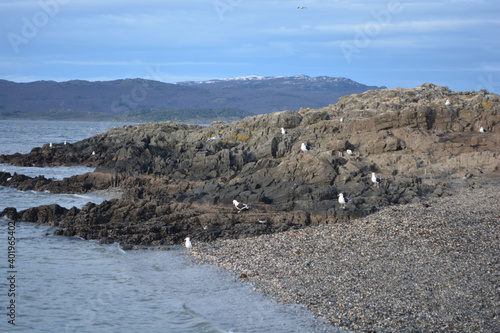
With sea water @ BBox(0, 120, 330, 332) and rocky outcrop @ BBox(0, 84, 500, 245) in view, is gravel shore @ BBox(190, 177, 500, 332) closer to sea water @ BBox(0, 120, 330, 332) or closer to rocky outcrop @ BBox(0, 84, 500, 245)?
sea water @ BBox(0, 120, 330, 332)

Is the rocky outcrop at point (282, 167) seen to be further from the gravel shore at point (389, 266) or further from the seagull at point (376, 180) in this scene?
the gravel shore at point (389, 266)

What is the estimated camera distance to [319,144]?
28172 mm

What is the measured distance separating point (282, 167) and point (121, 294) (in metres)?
10.6

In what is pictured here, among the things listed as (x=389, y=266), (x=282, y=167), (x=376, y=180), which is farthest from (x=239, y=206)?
(x=389, y=266)

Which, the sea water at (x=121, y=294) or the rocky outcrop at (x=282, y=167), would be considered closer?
the sea water at (x=121, y=294)

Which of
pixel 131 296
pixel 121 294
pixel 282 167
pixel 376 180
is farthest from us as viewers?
pixel 282 167

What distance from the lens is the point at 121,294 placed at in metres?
12.0

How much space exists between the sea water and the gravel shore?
1.98ft

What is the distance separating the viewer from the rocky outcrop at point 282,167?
55.7 feet

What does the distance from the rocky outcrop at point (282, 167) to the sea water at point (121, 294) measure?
1581 mm

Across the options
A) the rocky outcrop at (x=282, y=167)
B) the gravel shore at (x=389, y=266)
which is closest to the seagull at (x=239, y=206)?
the rocky outcrop at (x=282, y=167)

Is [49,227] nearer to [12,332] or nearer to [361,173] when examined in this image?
[12,332]

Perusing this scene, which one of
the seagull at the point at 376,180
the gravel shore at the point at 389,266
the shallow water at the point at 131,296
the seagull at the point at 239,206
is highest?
the seagull at the point at 376,180

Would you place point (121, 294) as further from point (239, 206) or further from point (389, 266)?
point (239, 206)
